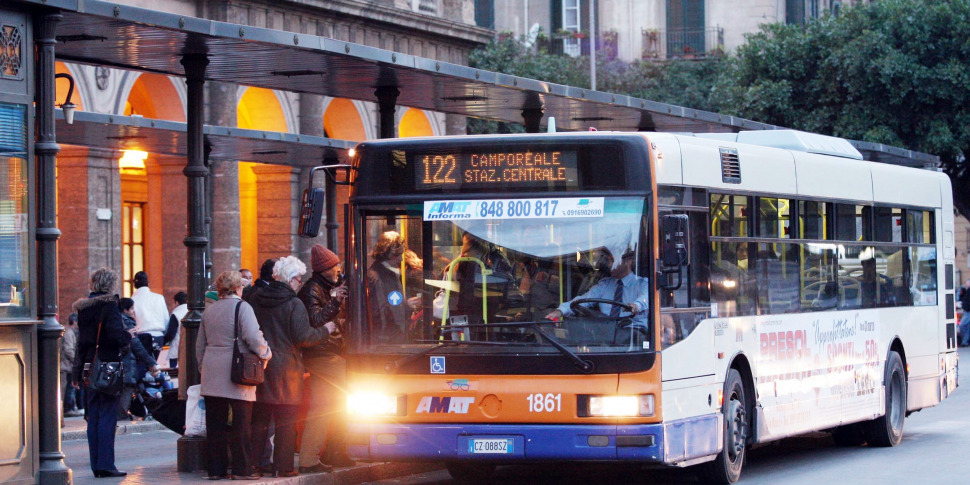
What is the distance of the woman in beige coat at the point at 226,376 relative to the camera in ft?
36.8

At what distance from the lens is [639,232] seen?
1048 cm

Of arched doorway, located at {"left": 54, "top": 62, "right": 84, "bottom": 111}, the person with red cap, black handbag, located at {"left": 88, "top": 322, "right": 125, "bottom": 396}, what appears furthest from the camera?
arched doorway, located at {"left": 54, "top": 62, "right": 84, "bottom": 111}

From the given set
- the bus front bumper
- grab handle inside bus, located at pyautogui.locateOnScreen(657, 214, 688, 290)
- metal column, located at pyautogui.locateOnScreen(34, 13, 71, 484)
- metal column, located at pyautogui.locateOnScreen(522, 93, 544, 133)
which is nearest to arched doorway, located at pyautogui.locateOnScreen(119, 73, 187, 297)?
metal column, located at pyautogui.locateOnScreen(522, 93, 544, 133)

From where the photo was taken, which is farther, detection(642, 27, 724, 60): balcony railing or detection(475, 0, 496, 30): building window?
detection(475, 0, 496, 30): building window

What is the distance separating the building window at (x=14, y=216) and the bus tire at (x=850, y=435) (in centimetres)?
846

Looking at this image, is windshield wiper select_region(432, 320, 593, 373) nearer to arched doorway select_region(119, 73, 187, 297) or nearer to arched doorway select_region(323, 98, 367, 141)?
arched doorway select_region(119, 73, 187, 297)

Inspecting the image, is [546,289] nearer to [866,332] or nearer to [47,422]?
[47,422]

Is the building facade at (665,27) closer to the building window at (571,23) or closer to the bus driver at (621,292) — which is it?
the building window at (571,23)

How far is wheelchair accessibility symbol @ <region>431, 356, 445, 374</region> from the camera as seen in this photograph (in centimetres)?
1060

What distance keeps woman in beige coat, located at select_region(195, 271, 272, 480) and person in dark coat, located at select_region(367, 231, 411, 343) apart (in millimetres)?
887

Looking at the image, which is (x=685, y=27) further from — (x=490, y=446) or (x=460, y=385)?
(x=490, y=446)

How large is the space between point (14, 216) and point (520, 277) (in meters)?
3.28

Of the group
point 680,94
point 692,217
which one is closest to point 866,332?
point 692,217

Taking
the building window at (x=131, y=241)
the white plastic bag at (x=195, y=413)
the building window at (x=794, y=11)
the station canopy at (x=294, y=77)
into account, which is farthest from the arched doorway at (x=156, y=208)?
the building window at (x=794, y=11)
